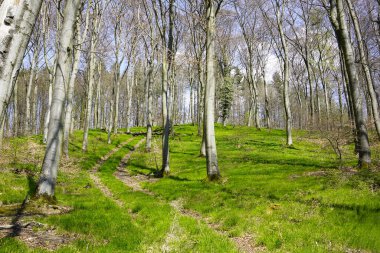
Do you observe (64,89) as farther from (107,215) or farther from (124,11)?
(124,11)

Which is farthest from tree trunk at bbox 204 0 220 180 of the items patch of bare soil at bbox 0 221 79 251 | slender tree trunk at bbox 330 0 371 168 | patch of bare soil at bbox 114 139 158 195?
patch of bare soil at bbox 0 221 79 251

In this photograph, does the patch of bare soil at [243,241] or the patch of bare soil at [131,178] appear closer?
the patch of bare soil at [243,241]

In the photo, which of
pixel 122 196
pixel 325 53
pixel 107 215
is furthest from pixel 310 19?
pixel 107 215

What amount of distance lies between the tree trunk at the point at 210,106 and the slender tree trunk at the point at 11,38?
11901mm

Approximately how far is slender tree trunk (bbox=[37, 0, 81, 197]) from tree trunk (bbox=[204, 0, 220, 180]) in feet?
22.9

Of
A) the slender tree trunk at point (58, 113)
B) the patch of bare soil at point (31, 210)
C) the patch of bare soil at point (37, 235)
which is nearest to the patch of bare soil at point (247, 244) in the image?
the patch of bare soil at point (37, 235)

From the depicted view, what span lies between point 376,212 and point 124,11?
33.7 metres

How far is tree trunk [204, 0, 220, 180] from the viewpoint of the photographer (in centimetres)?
1448

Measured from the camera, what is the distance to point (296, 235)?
674 centimetres

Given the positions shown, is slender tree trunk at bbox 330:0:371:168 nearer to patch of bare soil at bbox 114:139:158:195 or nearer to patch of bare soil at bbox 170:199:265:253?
patch of bare soil at bbox 170:199:265:253

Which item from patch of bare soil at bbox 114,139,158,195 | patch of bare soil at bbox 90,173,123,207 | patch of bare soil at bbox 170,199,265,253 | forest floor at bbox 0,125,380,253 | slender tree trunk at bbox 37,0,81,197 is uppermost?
slender tree trunk at bbox 37,0,81,197

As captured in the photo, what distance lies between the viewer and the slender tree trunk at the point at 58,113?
984cm

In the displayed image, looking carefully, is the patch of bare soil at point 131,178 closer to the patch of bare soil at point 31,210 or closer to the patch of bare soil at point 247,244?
the patch of bare soil at point 31,210

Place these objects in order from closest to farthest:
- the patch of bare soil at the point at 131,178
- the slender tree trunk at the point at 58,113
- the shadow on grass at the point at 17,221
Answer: the shadow on grass at the point at 17,221 → the slender tree trunk at the point at 58,113 → the patch of bare soil at the point at 131,178
